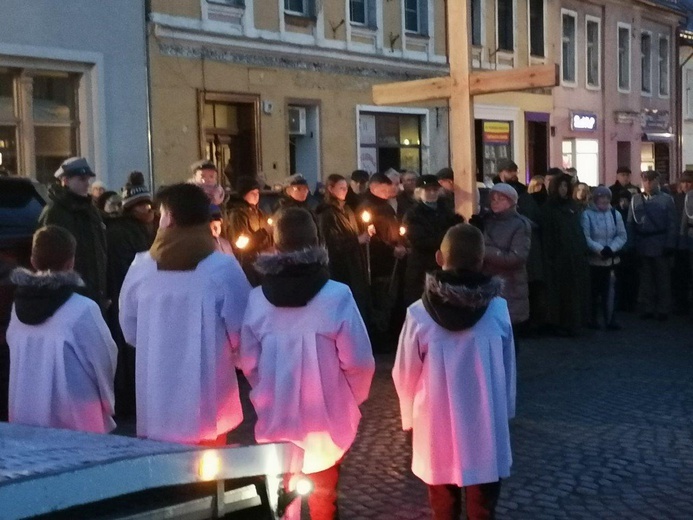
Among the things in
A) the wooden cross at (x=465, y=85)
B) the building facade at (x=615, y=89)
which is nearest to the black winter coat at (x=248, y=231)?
the wooden cross at (x=465, y=85)

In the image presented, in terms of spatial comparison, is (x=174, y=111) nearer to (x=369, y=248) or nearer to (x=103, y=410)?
(x=369, y=248)

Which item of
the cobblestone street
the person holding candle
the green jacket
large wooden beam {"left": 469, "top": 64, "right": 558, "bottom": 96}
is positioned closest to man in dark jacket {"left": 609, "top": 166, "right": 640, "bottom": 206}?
the cobblestone street

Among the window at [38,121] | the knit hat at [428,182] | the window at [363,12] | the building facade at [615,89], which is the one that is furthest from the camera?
the building facade at [615,89]

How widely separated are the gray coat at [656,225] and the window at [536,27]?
45.1 ft

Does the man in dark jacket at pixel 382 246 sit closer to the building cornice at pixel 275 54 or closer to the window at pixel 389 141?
the building cornice at pixel 275 54

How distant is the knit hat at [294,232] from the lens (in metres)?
5.24

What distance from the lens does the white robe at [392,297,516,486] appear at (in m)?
5.24

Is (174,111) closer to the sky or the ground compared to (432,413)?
closer to the sky

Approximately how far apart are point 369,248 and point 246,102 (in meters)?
7.27

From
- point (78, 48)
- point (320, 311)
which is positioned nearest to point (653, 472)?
point (320, 311)

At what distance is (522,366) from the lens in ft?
37.7

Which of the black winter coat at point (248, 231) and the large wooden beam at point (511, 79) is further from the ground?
the large wooden beam at point (511, 79)

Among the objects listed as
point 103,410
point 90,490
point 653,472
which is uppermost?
point 90,490

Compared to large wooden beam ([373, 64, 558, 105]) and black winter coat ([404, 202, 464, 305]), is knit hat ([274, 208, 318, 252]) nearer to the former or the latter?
large wooden beam ([373, 64, 558, 105])
